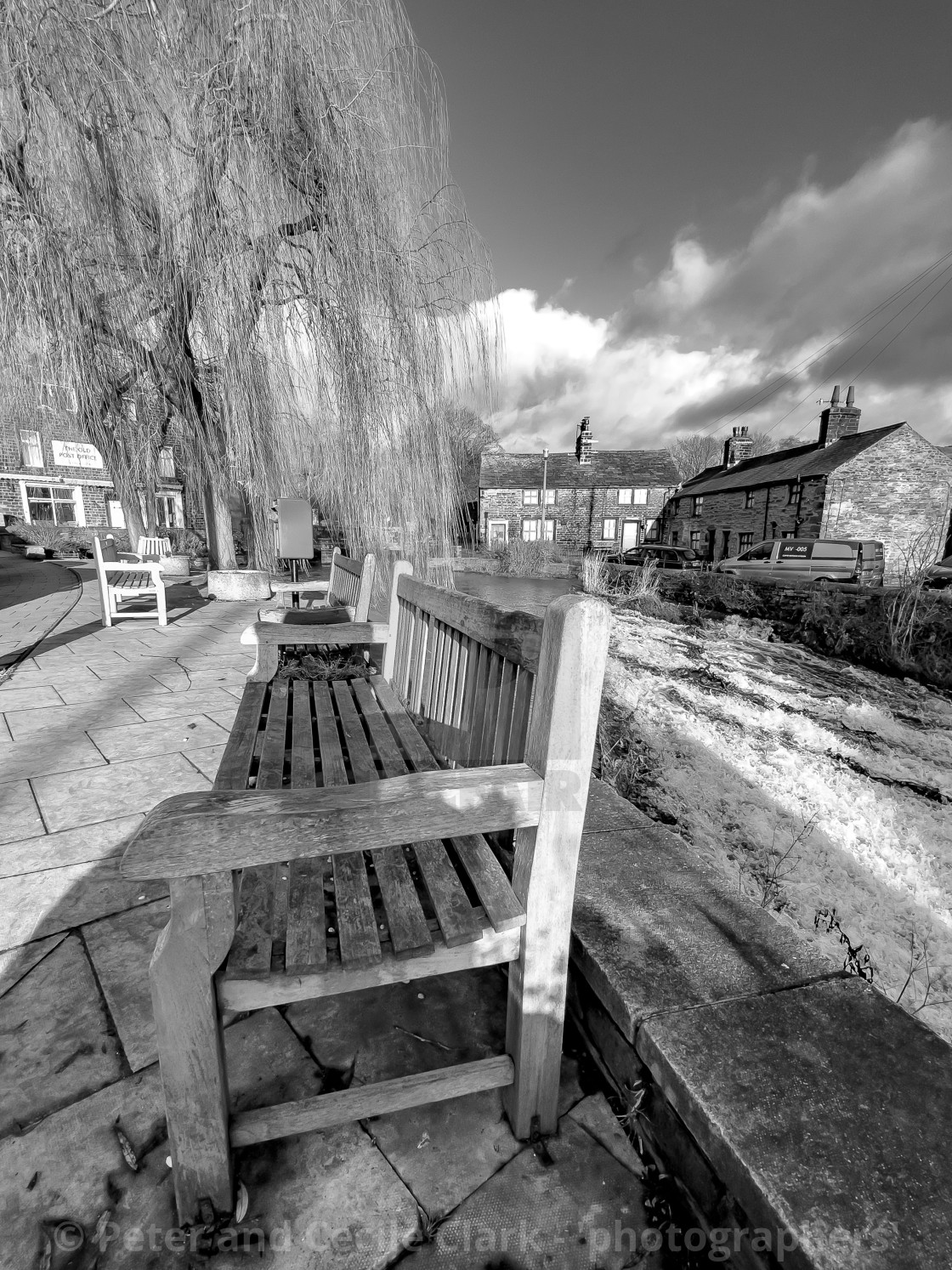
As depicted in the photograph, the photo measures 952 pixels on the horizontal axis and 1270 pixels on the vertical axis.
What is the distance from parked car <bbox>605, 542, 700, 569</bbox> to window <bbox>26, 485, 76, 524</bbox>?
20770 mm

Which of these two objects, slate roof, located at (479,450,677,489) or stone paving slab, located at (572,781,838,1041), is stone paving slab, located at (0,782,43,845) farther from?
slate roof, located at (479,450,677,489)

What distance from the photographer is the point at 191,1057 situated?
1.00 m

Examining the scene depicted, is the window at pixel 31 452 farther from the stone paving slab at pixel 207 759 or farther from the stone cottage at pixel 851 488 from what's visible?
the stone cottage at pixel 851 488

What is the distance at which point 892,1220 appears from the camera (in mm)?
839

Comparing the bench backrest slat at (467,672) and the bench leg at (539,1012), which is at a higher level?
the bench backrest slat at (467,672)

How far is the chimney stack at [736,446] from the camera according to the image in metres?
31.9

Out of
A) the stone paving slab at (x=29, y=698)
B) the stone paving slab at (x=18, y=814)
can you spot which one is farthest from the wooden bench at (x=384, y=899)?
the stone paving slab at (x=29, y=698)

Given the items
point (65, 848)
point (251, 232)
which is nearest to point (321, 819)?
point (65, 848)

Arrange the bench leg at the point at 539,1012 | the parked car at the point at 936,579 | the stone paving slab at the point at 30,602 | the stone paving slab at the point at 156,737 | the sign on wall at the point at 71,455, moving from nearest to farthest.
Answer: the bench leg at the point at 539,1012 → the stone paving slab at the point at 156,737 → the stone paving slab at the point at 30,602 → the parked car at the point at 936,579 → the sign on wall at the point at 71,455

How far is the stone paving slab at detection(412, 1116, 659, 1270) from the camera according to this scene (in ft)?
3.34

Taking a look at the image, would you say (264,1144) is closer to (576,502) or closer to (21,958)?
(21,958)

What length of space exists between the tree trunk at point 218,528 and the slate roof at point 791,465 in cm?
2032

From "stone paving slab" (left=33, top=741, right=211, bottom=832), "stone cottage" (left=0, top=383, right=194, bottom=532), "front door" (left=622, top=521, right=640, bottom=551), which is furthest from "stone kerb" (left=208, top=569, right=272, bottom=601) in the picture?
"front door" (left=622, top=521, right=640, bottom=551)

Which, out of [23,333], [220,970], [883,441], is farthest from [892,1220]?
[883,441]
